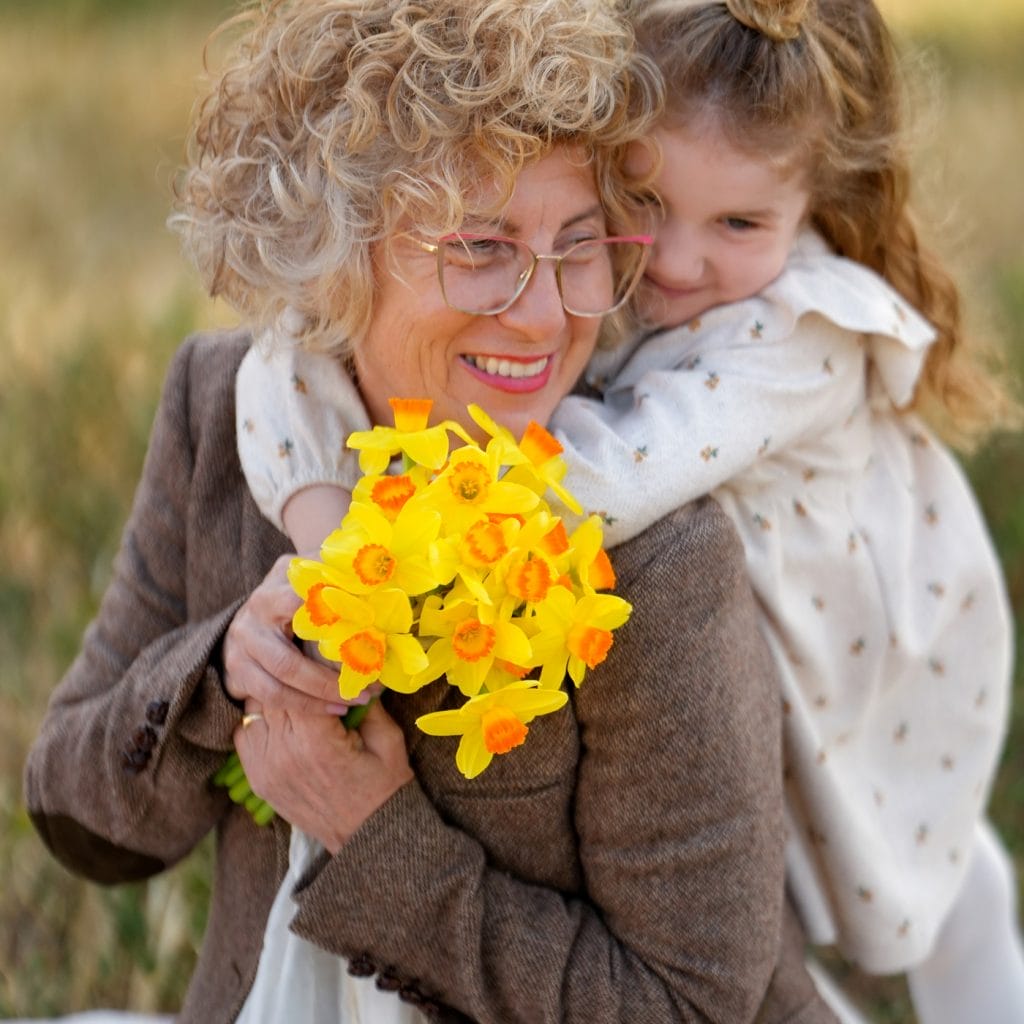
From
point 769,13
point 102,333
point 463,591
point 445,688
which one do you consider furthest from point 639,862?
point 102,333

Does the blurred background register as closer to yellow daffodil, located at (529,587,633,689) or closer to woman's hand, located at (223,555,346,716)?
woman's hand, located at (223,555,346,716)

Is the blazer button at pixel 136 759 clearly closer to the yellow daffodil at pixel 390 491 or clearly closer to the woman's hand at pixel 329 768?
the woman's hand at pixel 329 768

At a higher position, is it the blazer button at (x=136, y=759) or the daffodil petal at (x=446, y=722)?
the daffodil petal at (x=446, y=722)

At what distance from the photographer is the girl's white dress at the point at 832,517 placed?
Result: 77.0 inches

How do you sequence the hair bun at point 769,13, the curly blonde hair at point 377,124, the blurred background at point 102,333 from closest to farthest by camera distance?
the curly blonde hair at point 377,124, the hair bun at point 769,13, the blurred background at point 102,333

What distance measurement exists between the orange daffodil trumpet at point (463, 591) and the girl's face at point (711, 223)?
1.97 ft

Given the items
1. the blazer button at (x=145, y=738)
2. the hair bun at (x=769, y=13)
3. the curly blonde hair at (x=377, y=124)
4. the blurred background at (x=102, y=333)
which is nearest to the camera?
the curly blonde hair at (x=377, y=124)

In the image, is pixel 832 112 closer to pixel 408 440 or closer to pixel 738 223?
pixel 738 223

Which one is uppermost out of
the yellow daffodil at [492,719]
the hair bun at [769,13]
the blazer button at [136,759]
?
the hair bun at [769,13]

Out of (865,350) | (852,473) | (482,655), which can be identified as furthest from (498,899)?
(865,350)

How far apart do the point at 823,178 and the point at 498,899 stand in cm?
120

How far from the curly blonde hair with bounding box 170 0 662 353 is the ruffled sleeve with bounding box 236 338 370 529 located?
55 mm

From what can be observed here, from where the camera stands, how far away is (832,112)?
6.87 ft

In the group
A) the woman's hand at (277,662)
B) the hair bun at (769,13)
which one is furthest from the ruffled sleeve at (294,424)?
the hair bun at (769,13)
